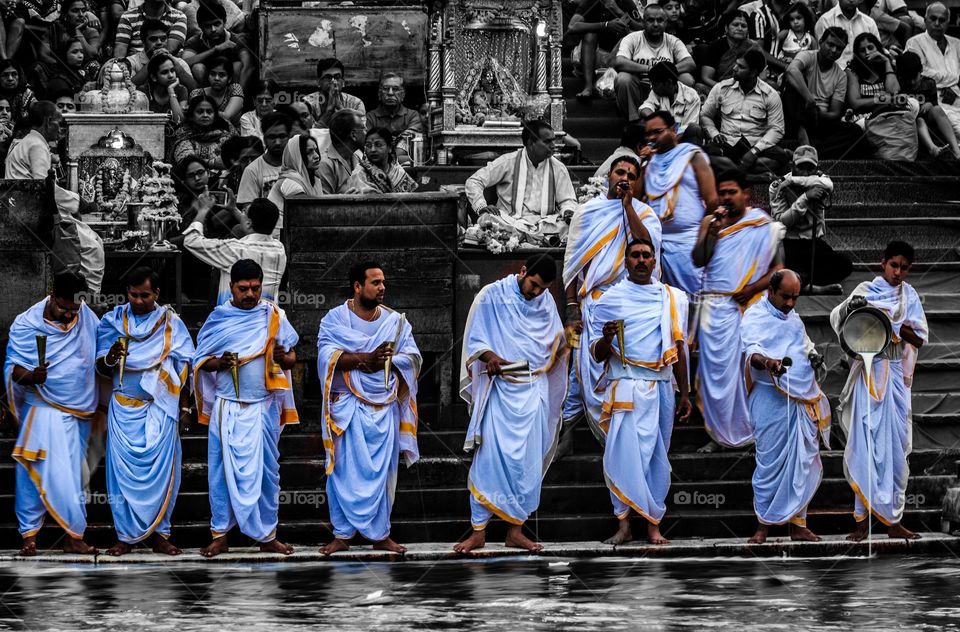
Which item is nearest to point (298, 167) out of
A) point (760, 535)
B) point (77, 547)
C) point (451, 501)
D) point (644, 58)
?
point (451, 501)

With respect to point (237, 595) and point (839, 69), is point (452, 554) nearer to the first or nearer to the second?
point (237, 595)

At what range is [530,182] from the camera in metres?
17.4

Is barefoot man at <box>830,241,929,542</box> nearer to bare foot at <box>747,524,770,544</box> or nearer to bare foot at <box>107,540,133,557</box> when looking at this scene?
bare foot at <box>747,524,770,544</box>

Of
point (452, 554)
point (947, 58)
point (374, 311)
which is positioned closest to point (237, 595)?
point (452, 554)

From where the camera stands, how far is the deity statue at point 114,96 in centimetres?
2030

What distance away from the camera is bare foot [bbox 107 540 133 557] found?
1448 cm

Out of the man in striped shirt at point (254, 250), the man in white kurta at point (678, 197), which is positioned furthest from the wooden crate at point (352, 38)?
the man in striped shirt at point (254, 250)

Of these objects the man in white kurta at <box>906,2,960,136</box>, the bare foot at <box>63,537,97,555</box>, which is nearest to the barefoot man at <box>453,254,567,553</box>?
the bare foot at <box>63,537,97,555</box>

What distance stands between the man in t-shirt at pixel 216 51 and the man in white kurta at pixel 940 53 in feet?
21.8

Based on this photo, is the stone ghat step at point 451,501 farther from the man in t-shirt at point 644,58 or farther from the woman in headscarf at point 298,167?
the man in t-shirt at point 644,58

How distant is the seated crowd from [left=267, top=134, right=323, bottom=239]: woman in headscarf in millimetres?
3389

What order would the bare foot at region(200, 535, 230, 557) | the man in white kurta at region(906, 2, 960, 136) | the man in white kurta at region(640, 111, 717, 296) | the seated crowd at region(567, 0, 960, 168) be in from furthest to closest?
1. the man in white kurta at region(906, 2, 960, 136)
2. the seated crowd at region(567, 0, 960, 168)
3. the man in white kurta at region(640, 111, 717, 296)
4. the bare foot at region(200, 535, 230, 557)

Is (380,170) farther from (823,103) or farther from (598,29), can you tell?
(823,103)

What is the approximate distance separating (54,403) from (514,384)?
3.16 meters
